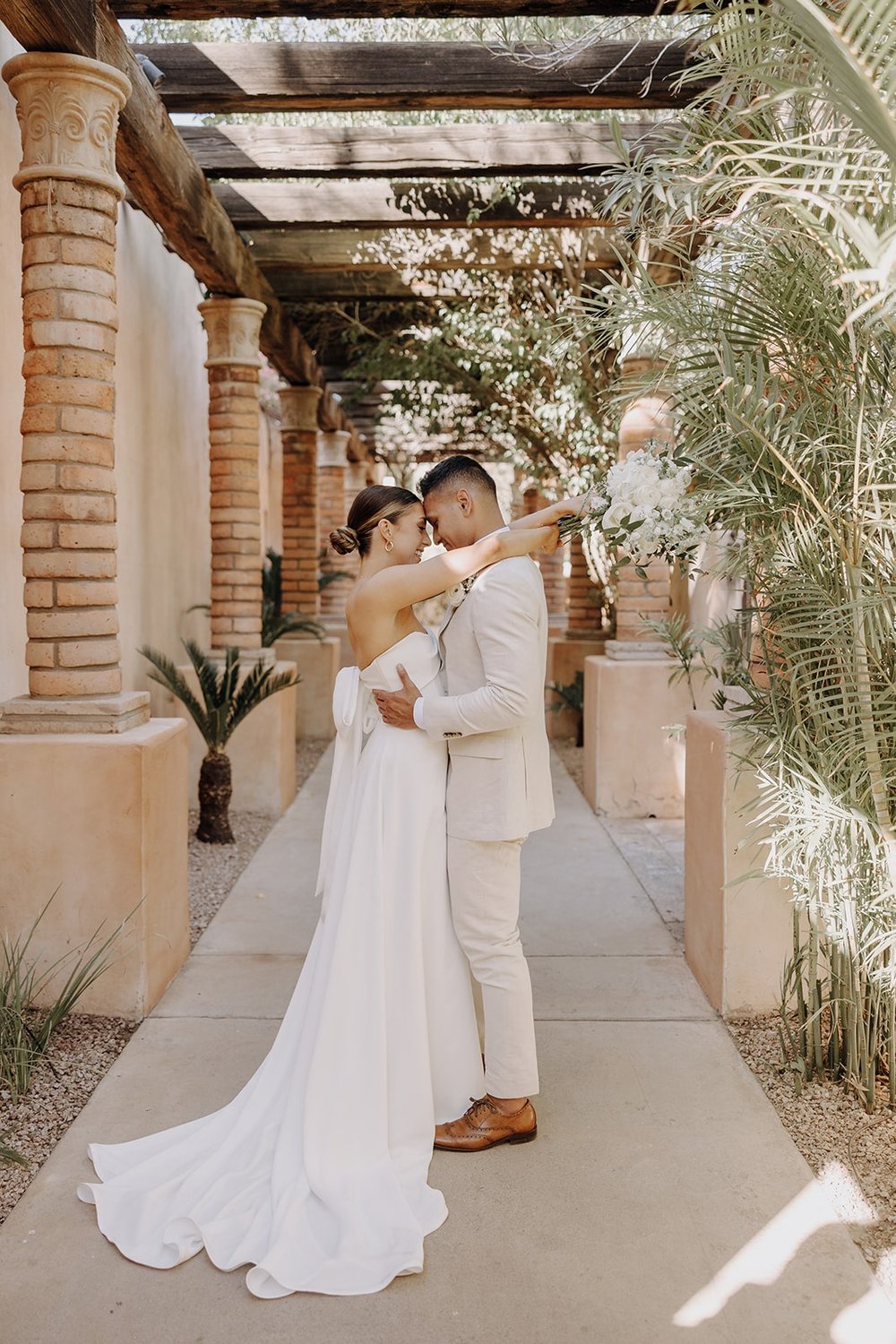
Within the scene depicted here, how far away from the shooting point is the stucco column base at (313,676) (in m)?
10.8

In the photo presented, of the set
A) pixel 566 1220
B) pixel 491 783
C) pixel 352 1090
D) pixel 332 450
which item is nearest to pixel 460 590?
pixel 491 783

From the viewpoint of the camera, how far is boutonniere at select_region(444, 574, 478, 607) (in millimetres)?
3166

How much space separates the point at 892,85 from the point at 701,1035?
309 cm

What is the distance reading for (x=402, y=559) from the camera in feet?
10.9

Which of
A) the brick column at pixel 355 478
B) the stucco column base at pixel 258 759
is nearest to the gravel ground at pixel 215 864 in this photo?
the stucco column base at pixel 258 759

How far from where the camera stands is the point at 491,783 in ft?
10.2

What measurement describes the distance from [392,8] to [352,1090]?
4.21 metres

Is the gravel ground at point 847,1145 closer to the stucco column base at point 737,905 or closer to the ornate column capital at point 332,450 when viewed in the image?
the stucco column base at point 737,905

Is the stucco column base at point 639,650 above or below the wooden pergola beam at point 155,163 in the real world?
below

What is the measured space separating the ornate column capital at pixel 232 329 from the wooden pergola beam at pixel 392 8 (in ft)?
9.58

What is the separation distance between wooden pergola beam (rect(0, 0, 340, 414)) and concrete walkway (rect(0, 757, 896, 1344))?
11.6 feet

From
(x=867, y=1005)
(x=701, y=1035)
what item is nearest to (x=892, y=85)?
(x=867, y=1005)

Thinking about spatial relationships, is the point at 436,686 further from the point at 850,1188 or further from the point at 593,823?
the point at 593,823

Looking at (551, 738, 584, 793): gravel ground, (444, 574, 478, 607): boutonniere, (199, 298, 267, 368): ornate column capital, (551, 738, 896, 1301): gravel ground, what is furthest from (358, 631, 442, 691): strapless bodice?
(551, 738, 584, 793): gravel ground
